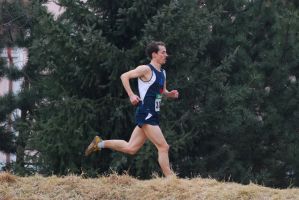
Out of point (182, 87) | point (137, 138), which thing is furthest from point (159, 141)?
point (182, 87)

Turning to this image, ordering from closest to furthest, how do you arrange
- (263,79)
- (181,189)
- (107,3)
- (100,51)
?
(181,189), (100,51), (107,3), (263,79)

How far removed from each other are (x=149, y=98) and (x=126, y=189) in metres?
1.31

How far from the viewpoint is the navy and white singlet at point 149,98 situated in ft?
28.9

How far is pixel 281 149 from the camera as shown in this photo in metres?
14.4

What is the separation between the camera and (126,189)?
7.97m

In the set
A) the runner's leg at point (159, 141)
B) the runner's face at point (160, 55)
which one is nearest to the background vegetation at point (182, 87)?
the runner's leg at point (159, 141)

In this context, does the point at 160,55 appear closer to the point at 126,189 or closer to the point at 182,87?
the point at 126,189

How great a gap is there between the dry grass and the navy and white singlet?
905mm

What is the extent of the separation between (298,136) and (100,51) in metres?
4.34

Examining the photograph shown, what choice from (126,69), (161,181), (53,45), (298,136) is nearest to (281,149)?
(298,136)

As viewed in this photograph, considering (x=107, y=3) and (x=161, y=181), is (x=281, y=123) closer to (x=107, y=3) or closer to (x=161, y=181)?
(x=107, y=3)

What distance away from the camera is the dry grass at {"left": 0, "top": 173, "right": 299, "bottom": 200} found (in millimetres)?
7488

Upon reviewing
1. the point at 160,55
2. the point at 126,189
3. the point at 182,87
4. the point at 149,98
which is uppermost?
the point at 160,55

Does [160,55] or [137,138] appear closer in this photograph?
[160,55]
